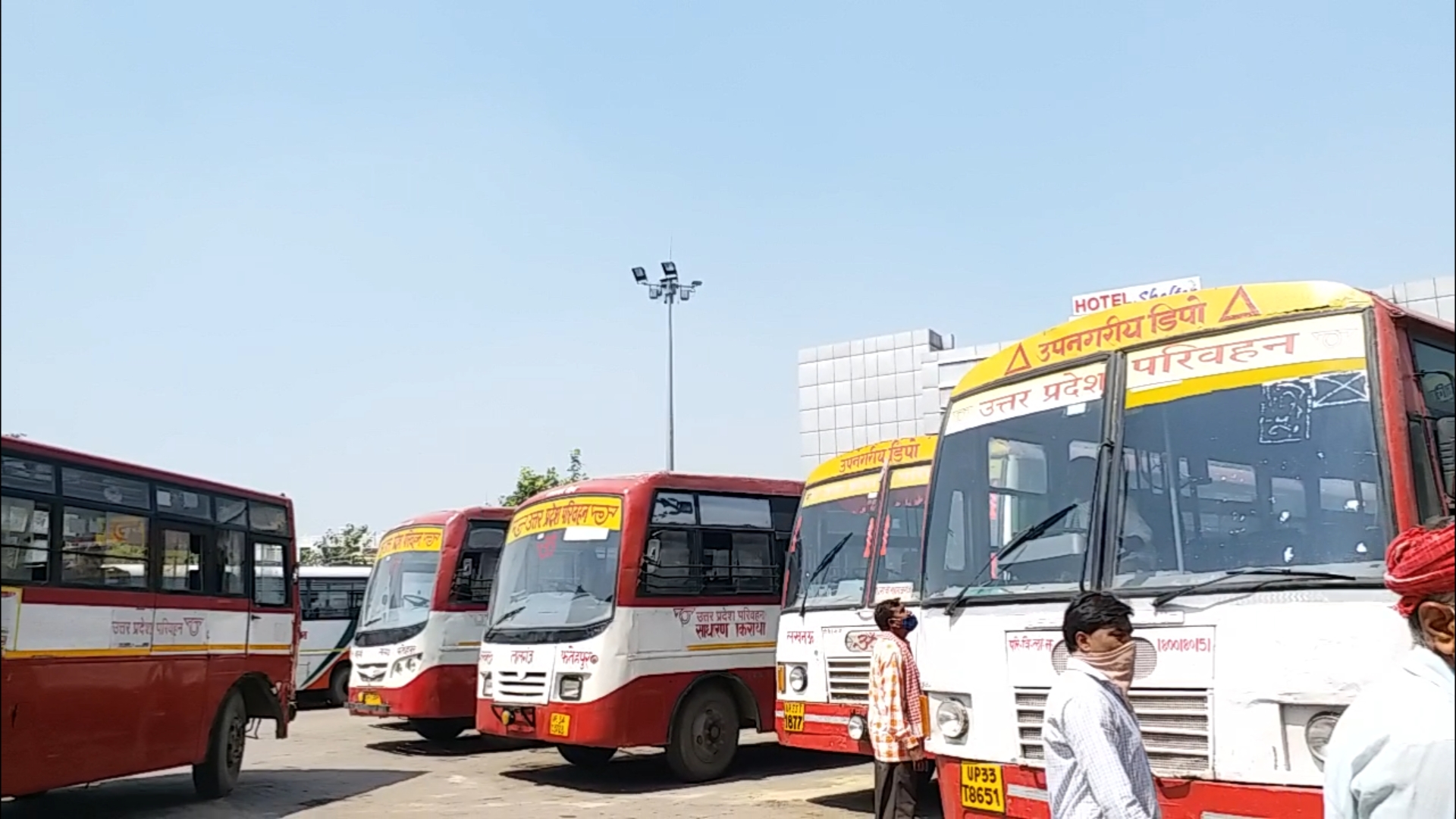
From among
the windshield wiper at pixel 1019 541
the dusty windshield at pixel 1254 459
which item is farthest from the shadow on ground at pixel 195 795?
the dusty windshield at pixel 1254 459

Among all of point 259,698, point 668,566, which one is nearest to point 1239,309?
point 668,566

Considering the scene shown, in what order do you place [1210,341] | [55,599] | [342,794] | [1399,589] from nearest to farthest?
1. [1399,589]
2. [1210,341]
3. [55,599]
4. [342,794]

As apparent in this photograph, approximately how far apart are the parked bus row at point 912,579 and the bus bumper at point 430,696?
0.12 feet

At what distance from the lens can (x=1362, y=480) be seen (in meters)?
4.94

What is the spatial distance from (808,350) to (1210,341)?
27034 mm

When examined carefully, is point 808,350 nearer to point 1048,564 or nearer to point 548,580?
point 548,580

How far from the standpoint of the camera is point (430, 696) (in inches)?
584

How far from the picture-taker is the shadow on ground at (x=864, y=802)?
Answer: 33.0ft

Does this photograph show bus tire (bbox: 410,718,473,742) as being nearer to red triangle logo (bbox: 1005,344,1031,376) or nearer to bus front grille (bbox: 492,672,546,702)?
bus front grille (bbox: 492,672,546,702)

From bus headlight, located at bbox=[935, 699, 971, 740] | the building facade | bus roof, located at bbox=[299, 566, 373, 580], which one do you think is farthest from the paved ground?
the building facade

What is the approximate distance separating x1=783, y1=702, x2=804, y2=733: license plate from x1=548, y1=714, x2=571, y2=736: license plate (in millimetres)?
2104

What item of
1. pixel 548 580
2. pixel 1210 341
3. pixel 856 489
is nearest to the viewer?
pixel 1210 341

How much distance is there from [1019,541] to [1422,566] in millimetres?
3055

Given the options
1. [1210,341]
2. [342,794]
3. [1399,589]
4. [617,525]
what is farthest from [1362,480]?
[342,794]
